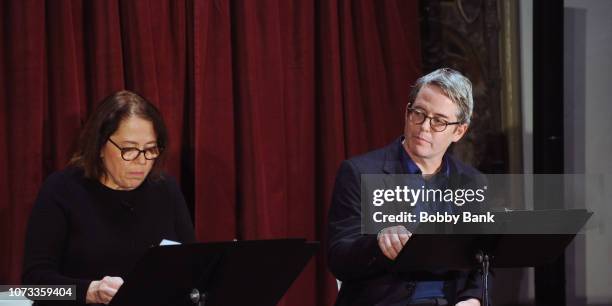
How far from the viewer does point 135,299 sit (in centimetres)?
232

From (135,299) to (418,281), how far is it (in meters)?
0.98

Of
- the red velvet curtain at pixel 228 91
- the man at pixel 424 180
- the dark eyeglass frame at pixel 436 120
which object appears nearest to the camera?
the man at pixel 424 180

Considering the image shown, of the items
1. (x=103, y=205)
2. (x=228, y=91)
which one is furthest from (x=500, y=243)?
(x=228, y=91)

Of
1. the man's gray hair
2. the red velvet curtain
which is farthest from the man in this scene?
the red velvet curtain

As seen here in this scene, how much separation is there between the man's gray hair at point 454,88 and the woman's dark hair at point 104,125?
0.95 meters

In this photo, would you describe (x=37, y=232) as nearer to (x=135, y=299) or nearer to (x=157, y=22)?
(x=135, y=299)

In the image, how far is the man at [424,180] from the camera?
2.77 meters

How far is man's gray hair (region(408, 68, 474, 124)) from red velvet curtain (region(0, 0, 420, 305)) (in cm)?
101

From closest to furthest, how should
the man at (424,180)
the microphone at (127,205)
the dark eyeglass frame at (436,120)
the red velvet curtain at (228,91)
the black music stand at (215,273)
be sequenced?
the black music stand at (215,273) → the man at (424,180) → the dark eyeglass frame at (436,120) → the microphone at (127,205) → the red velvet curtain at (228,91)

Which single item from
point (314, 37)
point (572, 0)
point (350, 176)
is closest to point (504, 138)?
point (572, 0)

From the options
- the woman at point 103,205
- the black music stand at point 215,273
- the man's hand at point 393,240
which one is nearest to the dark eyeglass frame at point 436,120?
the man's hand at point 393,240

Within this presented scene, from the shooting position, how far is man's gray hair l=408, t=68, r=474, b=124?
2906 mm

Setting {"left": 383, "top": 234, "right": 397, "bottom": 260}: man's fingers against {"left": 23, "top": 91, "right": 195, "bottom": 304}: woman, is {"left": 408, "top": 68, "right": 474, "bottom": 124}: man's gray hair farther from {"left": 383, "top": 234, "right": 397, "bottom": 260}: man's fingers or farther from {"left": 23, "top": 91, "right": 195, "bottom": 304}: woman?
{"left": 23, "top": 91, "right": 195, "bottom": 304}: woman

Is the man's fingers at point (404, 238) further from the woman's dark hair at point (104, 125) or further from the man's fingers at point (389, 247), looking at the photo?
the woman's dark hair at point (104, 125)
